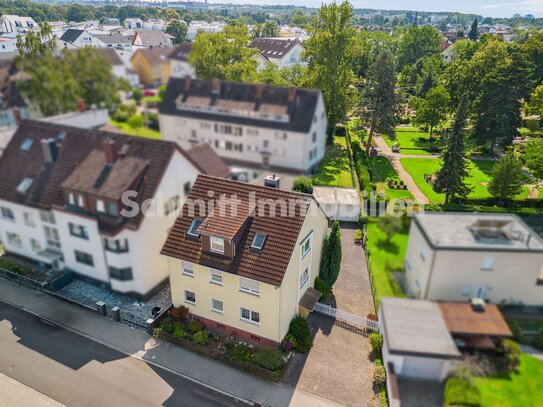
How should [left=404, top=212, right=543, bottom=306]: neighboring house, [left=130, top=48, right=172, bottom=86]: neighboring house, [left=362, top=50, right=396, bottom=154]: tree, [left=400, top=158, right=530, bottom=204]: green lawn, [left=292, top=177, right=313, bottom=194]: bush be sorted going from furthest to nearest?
[left=362, top=50, right=396, bottom=154]: tree → [left=400, top=158, right=530, bottom=204]: green lawn → [left=292, top=177, right=313, bottom=194]: bush → [left=130, top=48, right=172, bottom=86]: neighboring house → [left=404, top=212, right=543, bottom=306]: neighboring house

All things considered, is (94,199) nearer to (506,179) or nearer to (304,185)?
(304,185)

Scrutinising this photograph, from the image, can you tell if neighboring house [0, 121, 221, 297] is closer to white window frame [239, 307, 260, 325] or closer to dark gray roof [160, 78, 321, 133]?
dark gray roof [160, 78, 321, 133]

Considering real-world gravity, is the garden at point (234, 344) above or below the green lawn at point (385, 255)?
below

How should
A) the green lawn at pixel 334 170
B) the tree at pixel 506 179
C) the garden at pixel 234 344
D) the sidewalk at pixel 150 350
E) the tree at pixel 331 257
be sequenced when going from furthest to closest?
the green lawn at pixel 334 170
the tree at pixel 506 179
the tree at pixel 331 257
the garden at pixel 234 344
the sidewalk at pixel 150 350

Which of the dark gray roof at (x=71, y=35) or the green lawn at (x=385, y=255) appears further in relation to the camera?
the dark gray roof at (x=71, y=35)

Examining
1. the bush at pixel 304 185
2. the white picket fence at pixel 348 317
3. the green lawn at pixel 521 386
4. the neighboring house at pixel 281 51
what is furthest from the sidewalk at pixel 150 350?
the neighboring house at pixel 281 51

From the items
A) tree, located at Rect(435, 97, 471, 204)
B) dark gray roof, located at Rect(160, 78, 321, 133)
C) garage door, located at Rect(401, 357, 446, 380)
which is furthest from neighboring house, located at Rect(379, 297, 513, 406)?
dark gray roof, located at Rect(160, 78, 321, 133)

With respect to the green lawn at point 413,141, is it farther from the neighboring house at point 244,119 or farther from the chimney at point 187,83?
the chimney at point 187,83
